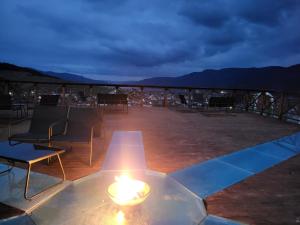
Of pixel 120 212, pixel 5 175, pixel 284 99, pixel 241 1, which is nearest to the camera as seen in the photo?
pixel 120 212

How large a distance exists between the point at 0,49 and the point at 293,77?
39522 mm

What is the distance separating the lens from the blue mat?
7.77 feet

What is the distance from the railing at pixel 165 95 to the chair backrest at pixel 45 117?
4.95 meters

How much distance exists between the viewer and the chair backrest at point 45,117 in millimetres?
3660

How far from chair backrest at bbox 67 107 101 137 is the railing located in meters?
5.06

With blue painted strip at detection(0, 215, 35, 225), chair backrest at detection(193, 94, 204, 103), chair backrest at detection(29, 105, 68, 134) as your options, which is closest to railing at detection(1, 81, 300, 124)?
chair backrest at detection(193, 94, 204, 103)

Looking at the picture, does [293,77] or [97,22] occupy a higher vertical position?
[97,22]

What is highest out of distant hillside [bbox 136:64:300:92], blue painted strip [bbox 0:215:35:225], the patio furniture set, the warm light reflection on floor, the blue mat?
distant hillside [bbox 136:64:300:92]

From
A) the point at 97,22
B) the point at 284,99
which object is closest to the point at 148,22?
the point at 97,22

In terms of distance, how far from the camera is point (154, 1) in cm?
1759

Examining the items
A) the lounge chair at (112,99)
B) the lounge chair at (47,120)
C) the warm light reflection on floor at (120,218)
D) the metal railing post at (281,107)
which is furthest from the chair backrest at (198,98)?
the warm light reflection on floor at (120,218)

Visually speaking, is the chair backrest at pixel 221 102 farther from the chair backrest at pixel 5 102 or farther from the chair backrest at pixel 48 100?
the chair backrest at pixel 5 102

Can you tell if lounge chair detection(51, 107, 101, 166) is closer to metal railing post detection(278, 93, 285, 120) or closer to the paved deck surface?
the paved deck surface

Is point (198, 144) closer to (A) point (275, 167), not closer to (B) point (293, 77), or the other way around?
(A) point (275, 167)
